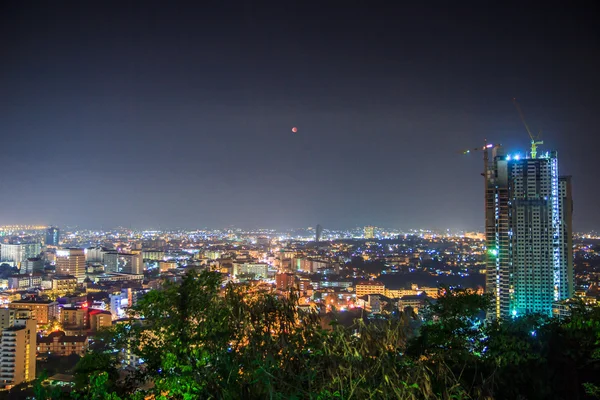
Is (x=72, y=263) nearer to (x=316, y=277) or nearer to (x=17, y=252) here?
(x=17, y=252)

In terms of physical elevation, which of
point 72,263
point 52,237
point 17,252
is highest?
point 52,237

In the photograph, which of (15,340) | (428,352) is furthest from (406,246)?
(428,352)

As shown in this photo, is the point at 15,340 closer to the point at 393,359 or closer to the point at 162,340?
the point at 162,340

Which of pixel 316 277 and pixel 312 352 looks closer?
pixel 312 352

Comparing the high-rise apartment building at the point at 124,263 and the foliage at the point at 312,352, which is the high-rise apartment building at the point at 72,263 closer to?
the high-rise apartment building at the point at 124,263

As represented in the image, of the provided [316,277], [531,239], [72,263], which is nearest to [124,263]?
[72,263]

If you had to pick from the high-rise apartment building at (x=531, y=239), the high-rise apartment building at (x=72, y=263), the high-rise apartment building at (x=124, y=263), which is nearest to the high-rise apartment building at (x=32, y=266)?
the high-rise apartment building at (x=72, y=263)
